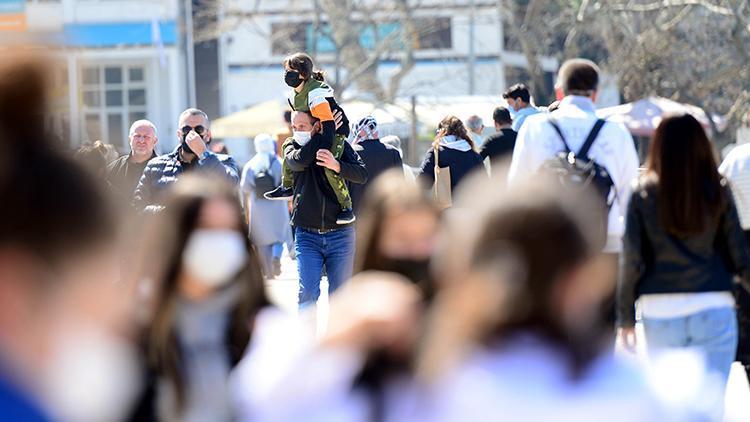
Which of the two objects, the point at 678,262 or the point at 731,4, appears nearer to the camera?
the point at 678,262

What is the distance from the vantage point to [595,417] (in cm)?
285

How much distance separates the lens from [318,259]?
28.9ft

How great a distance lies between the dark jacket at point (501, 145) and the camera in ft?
38.0

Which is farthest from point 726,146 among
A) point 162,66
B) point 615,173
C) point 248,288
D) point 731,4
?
point 248,288

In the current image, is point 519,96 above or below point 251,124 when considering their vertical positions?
below

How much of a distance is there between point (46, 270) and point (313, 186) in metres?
6.06

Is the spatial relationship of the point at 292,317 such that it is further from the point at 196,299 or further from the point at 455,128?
the point at 455,128

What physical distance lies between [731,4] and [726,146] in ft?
28.8

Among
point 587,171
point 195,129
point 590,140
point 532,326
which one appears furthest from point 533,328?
point 195,129

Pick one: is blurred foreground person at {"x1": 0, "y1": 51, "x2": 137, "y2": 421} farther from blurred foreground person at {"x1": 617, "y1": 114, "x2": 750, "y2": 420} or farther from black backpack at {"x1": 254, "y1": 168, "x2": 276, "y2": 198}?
black backpack at {"x1": 254, "y1": 168, "x2": 276, "y2": 198}

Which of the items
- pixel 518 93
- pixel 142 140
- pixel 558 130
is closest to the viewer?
pixel 558 130

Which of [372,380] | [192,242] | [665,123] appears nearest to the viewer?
[372,380]

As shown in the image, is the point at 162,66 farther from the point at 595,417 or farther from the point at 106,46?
the point at 595,417

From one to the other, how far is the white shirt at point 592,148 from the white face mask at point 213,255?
329 centimetres
